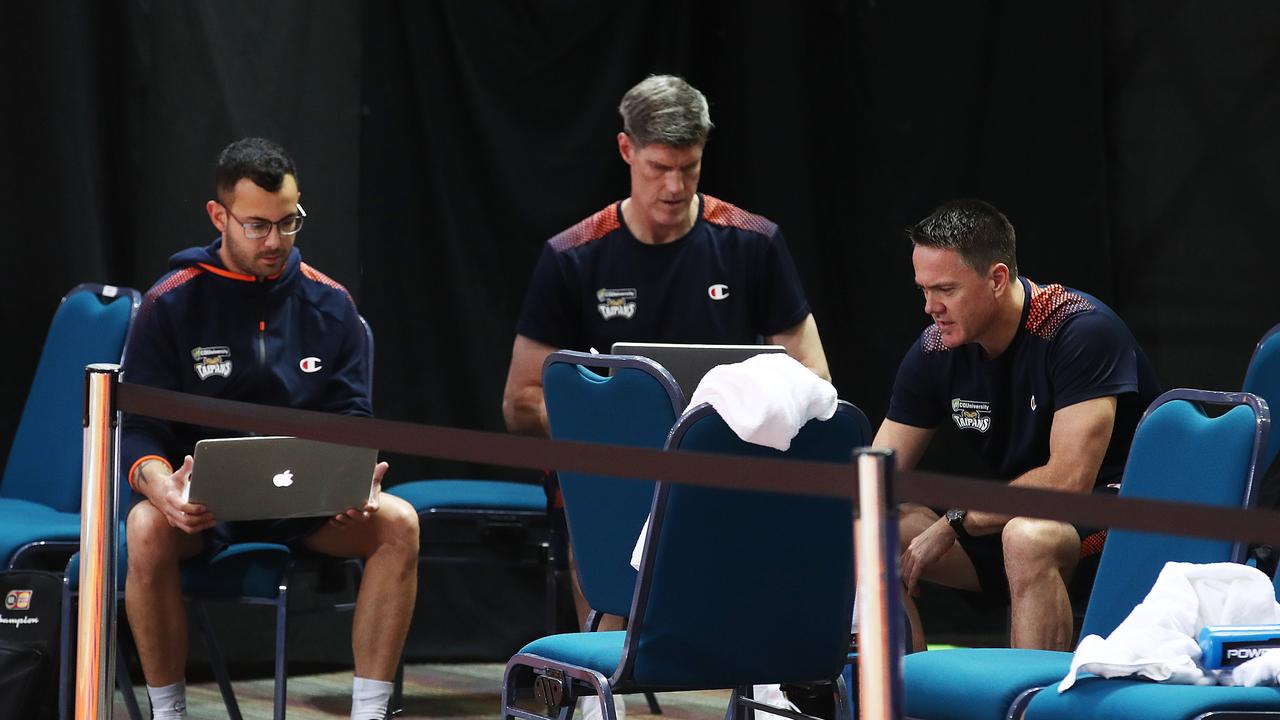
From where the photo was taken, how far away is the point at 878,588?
1708 millimetres

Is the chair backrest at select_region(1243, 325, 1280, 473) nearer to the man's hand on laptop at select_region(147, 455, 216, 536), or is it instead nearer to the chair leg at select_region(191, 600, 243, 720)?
the man's hand on laptop at select_region(147, 455, 216, 536)

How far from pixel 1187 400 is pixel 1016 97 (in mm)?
2379

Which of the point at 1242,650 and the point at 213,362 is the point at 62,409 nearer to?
the point at 213,362

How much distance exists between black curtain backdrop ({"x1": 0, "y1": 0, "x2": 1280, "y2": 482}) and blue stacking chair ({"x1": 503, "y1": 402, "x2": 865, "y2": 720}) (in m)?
2.47

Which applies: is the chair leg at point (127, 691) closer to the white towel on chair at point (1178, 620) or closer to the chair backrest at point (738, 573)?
the chair backrest at point (738, 573)

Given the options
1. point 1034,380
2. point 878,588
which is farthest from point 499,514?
point 878,588

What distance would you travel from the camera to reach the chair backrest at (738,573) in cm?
232

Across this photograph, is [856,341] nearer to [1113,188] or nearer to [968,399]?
[1113,188]

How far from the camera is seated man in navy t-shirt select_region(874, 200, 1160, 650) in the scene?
3158 millimetres

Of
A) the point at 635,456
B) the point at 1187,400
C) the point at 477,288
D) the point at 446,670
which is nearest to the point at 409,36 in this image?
the point at 477,288

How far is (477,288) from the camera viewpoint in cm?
509

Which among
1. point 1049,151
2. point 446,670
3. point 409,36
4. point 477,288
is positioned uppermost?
point 409,36

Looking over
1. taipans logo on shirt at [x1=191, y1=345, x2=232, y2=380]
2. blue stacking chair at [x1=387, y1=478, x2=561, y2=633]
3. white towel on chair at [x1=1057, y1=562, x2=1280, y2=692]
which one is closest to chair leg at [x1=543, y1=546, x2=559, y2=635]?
blue stacking chair at [x1=387, y1=478, x2=561, y2=633]

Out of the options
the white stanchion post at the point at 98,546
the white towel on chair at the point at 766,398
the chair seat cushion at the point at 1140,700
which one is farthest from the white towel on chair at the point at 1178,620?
the white stanchion post at the point at 98,546
